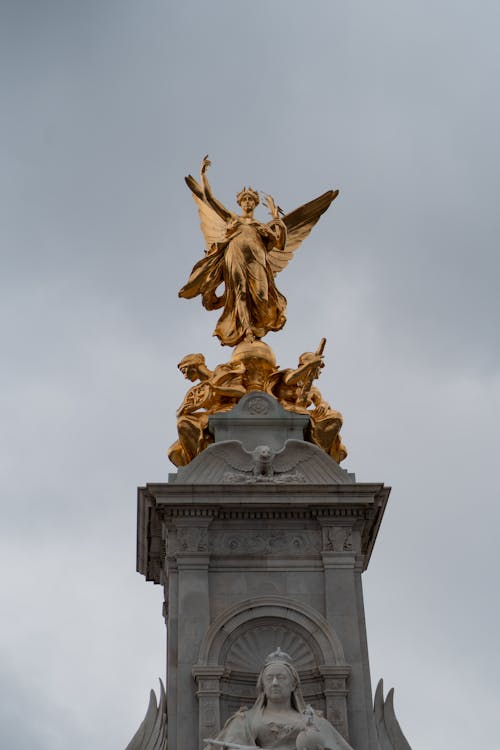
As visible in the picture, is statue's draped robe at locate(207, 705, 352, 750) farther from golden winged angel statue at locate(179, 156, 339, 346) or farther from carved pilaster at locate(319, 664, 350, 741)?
golden winged angel statue at locate(179, 156, 339, 346)

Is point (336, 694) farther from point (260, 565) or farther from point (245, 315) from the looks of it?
point (245, 315)

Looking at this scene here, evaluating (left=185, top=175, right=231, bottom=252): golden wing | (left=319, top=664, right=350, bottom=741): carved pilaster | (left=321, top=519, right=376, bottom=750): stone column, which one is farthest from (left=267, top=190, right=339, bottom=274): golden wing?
(left=319, top=664, right=350, bottom=741): carved pilaster

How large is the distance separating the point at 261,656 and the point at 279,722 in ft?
6.95

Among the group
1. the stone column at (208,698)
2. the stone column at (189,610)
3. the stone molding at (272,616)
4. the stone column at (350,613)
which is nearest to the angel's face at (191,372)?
the stone column at (189,610)

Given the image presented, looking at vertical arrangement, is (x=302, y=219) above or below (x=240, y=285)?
above

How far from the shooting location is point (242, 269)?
28672 millimetres

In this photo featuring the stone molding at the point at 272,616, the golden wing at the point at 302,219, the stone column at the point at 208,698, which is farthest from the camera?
the golden wing at the point at 302,219

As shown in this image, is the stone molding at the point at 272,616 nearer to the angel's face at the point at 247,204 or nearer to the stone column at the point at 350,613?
the stone column at the point at 350,613

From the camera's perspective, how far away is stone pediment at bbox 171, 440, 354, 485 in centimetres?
2553

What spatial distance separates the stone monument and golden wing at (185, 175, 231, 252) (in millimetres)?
2223

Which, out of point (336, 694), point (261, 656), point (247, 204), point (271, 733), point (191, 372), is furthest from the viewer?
point (247, 204)

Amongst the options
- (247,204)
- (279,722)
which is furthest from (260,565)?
(247,204)

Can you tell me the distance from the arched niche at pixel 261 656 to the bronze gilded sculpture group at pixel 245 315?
11.3 feet

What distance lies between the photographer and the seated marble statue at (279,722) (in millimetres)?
21875
